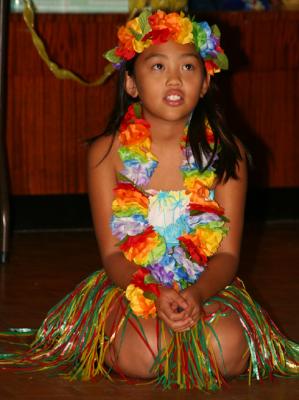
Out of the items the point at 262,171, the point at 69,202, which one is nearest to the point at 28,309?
the point at 69,202

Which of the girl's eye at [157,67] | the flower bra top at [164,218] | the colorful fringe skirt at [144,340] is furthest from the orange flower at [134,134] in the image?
the colorful fringe skirt at [144,340]

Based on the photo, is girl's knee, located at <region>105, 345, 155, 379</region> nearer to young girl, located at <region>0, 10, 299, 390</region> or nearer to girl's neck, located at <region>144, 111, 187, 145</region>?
young girl, located at <region>0, 10, 299, 390</region>

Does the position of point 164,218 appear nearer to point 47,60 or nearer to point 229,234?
point 229,234

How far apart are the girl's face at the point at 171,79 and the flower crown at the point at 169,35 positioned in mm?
20

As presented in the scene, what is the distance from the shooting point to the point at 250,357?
100 inches

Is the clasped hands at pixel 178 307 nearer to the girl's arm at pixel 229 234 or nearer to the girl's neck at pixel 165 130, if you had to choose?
the girl's arm at pixel 229 234

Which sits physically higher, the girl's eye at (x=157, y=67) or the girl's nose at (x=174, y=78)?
the girl's eye at (x=157, y=67)

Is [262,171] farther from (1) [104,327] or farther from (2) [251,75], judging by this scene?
(1) [104,327]

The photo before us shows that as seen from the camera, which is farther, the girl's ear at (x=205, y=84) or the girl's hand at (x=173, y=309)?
the girl's ear at (x=205, y=84)

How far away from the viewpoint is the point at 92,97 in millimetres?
4312

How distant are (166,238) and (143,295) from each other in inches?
7.6

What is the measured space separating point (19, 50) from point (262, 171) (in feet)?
3.65

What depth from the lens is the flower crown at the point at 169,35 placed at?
101 inches

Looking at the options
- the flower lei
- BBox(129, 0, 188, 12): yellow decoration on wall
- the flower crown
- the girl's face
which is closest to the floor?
the flower lei
